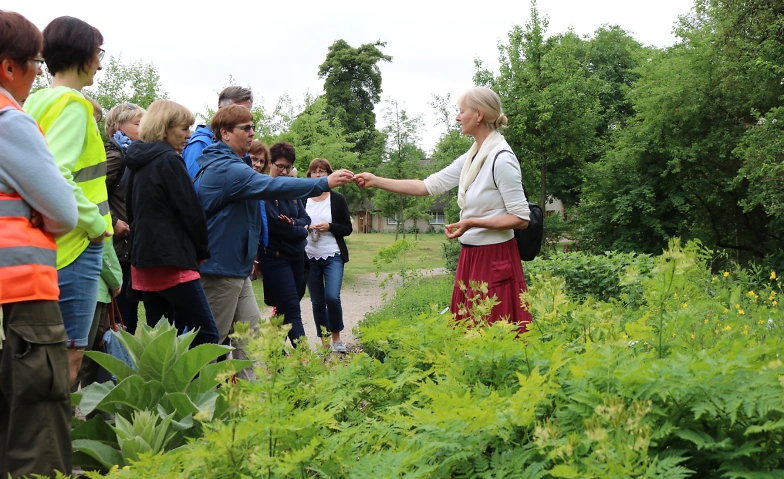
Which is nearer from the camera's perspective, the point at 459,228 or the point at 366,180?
the point at 459,228

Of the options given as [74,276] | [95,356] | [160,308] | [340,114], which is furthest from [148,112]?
[340,114]

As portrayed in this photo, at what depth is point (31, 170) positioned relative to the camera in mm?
2697

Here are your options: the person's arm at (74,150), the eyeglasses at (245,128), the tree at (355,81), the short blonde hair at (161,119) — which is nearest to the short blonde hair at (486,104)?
the eyeglasses at (245,128)

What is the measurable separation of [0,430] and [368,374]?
1.41m

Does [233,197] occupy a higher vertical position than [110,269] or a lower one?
higher

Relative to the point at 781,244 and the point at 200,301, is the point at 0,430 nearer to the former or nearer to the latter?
the point at 200,301

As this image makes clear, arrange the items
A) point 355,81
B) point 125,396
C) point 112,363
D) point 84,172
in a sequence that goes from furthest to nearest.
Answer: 1. point 355,81
2. point 84,172
3. point 112,363
4. point 125,396

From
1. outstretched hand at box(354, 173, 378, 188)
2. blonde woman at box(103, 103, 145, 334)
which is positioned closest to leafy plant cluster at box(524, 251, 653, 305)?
outstretched hand at box(354, 173, 378, 188)

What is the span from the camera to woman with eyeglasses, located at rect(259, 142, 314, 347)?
6852mm

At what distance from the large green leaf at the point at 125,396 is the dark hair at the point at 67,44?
1602mm

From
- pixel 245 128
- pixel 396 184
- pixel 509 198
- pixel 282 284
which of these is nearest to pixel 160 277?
pixel 245 128

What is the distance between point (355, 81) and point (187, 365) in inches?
2148

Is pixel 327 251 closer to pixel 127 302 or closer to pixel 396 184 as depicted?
pixel 127 302

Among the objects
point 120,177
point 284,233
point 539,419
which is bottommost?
point 539,419
